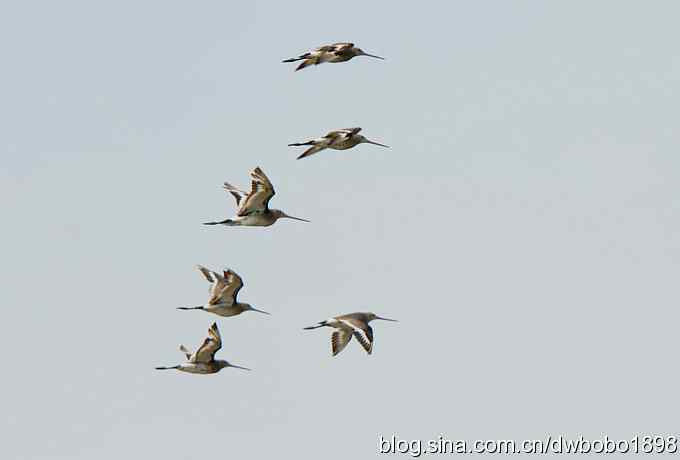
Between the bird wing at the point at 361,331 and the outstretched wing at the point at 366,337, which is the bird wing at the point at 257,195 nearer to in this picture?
the bird wing at the point at 361,331

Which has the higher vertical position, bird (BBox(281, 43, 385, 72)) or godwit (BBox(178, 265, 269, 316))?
bird (BBox(281, 43, 385, 72))

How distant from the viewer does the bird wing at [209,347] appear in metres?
56.2

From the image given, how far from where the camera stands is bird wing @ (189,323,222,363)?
56219 mm

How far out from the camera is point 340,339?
56.2 m

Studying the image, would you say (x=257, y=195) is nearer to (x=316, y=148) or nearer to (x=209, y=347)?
(x=316, y=148)

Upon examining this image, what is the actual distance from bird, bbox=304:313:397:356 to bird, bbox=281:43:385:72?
578 cm

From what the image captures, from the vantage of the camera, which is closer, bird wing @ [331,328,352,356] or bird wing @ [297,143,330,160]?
bird wing @ [297,143,330,160]

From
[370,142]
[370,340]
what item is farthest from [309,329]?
[370,142]

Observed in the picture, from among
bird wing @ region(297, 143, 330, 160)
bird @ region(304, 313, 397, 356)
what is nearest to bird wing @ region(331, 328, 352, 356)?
bird @ region(304, 313, 397, 356)

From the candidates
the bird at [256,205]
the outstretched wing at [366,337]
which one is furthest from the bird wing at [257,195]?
the outstretched wing at [366,337]

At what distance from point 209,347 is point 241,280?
6.78ft

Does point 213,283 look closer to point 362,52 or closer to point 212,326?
point 212,326

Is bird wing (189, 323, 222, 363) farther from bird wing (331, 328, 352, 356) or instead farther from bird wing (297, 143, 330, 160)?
bird wing (297, 143, 330, 160)

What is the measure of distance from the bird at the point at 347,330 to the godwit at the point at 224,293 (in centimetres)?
170
